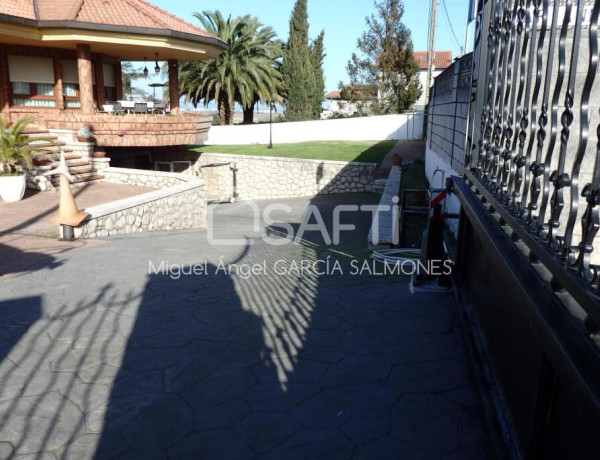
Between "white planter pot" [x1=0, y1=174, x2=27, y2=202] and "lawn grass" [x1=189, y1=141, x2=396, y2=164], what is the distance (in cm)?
1392

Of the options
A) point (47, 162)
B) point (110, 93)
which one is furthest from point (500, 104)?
point (110, 93)

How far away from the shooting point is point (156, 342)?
191 inches

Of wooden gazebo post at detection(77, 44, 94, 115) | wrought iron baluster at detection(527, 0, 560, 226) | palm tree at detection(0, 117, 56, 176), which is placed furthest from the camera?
wooden gazebo post at detection(77, 44, 94, 115)

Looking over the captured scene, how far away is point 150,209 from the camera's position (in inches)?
501

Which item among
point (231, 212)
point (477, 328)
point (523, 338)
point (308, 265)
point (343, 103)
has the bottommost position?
point (231, 212)

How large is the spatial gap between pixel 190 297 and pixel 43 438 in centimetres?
→ 305

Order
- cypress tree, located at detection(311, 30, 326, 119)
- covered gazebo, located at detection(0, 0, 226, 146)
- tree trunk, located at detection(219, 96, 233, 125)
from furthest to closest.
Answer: cypress tree, located at detection(311, 30, 326, 119), tree trunk, located at detection(219, 96, 233, 125), covered gazebo, located at detection(0, 0, 226, 146)

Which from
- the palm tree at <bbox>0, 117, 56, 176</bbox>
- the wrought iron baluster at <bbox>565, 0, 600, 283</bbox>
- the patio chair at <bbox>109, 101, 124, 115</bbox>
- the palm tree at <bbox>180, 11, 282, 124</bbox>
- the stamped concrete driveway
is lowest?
the stamped concrete driveway

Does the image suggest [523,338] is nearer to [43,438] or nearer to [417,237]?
[43,438]

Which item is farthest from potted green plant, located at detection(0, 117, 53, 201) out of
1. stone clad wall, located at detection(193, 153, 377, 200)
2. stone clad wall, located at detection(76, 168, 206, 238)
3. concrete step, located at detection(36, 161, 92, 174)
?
stone clad wall, located at detection(193, 153, 377, 200)

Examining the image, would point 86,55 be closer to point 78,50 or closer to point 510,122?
Result: point 78,50

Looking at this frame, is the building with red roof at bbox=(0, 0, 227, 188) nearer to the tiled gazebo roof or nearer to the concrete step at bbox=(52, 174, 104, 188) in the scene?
the tiled gazebo roof

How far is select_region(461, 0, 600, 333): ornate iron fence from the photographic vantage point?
173 centimetres

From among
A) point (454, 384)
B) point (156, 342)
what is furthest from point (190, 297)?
point (454, 384)
